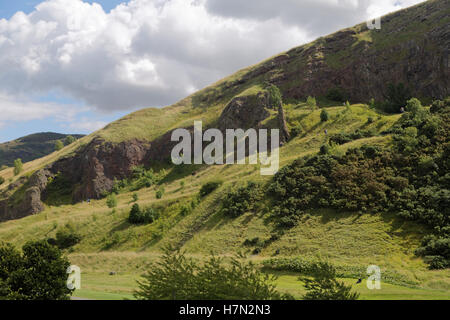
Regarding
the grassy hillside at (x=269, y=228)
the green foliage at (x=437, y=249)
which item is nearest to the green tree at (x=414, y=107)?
the grassy hillside at (x=269, y=228)

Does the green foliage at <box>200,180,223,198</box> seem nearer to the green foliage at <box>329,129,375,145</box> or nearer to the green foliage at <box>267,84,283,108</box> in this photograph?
the green foliage at <box>329,129,375,145</box>

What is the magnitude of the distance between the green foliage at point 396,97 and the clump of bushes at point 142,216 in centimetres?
4692

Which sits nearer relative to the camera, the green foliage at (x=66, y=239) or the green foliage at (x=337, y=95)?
the green foliage at (x=66, y=239)

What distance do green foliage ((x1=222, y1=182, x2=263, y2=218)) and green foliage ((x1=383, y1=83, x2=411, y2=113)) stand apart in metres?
36.0

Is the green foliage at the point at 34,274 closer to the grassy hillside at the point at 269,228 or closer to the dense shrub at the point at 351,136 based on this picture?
the grassy hillside at the point at 269,228

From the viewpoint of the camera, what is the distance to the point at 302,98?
2958 inches

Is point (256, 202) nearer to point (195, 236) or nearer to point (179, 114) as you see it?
point (195, 236)

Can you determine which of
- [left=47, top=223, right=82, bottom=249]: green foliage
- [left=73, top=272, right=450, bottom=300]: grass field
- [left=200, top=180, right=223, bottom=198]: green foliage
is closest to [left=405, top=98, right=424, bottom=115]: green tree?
[left=200, top=180, right=223, bottom=198]: green foliage

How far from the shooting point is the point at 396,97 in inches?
2375

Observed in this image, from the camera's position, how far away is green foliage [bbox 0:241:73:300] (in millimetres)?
15594

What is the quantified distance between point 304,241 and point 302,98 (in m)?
52.8

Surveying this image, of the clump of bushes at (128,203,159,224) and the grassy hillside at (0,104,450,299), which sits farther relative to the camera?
the clump of bushes at (128,203,159,224)

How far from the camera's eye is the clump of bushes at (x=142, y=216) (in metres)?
42.6

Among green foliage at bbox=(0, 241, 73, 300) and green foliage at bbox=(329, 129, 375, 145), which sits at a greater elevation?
green foliage at bbox=(329, 129, 375, 145)
